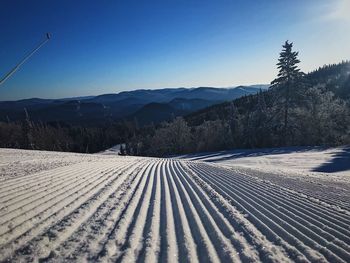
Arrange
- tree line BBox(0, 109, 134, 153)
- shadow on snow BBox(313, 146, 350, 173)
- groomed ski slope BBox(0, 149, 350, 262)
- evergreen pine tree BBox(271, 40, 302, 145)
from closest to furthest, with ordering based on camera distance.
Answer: groomed ski slope BBox(0, 149, 350, 262)
shadow on snow BBox(313, 146, 350, 173)
evergreen pine tree BBox(271, 40, 302, 145)
tree line BBox(0, 109, 134, 153)

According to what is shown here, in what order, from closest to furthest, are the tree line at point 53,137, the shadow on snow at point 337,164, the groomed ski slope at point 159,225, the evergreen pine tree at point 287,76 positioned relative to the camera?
the groomed ski slope at point 159,225, the shadow on snow at point 337,164, the evergreen pine tree at point 287,76, the tree line at point 53,137

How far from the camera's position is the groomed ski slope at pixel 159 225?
4.36m

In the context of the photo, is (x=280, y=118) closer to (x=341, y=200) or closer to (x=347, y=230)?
(x=341, y=200)

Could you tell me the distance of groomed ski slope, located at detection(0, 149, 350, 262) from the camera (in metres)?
4.36

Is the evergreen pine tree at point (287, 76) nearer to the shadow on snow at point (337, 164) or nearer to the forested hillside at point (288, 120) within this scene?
the forested hillside at point (288, 120)

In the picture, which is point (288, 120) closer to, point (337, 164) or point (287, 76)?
point (287, 76)

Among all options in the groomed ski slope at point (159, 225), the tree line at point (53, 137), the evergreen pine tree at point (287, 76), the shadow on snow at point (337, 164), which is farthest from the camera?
the tree line at point (53, 137)

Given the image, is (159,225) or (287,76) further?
(287,76)

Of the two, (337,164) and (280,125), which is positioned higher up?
(280,125)

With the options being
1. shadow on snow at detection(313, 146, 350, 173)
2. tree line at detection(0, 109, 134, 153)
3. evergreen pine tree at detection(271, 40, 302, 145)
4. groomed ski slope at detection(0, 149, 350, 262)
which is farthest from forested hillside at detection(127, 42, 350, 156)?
tree line at detection(0, 109, 134, 153)

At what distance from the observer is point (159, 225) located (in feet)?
18.7

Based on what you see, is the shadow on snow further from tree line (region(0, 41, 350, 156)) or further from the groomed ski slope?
the groomed ski slope

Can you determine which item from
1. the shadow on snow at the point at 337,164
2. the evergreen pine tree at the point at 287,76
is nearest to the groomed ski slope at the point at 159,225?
the shadow on snow at the point at 337,164

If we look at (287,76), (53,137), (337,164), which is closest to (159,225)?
(337,164)
